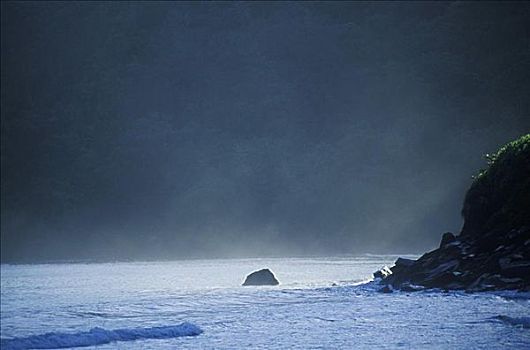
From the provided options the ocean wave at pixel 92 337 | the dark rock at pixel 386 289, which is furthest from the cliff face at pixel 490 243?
the ocean wave at pixel 92 337

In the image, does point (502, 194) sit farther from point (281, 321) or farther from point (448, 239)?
point (281, 321)

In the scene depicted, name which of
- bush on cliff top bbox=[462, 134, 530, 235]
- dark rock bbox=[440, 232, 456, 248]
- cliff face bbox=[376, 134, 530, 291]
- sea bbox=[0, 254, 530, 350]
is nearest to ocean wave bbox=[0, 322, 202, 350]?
sea bbox=[0, 254, 530, 350]

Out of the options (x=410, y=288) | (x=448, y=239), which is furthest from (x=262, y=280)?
(x=410, y=288)

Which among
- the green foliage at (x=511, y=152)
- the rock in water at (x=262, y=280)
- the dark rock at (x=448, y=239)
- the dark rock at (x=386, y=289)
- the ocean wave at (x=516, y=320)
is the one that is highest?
the green foliage at (x=511, y=152)

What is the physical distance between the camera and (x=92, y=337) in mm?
25719

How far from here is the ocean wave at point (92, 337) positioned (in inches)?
993

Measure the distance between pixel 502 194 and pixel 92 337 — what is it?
24684mm

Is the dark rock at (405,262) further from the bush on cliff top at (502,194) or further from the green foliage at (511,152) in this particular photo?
the green foliage at (511,152)

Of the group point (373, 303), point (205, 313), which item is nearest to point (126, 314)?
point (205, 313)

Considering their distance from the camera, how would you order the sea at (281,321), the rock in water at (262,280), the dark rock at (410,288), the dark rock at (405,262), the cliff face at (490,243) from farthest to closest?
the rock in water at (262,280) → the dark rock at (405,262) → the dark rock at (410,288) → the cliff face at (490,243) → the sea at (281,321)

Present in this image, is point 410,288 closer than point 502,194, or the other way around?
point 410,288

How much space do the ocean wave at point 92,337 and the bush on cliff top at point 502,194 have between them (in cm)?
1905

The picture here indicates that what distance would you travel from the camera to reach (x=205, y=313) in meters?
32.1

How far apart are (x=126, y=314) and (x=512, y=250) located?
18.2m
